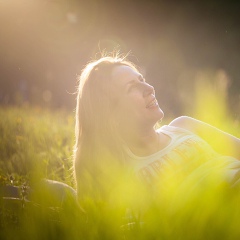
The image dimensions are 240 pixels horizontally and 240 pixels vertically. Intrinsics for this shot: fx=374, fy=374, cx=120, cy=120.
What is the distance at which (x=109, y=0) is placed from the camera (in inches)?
385

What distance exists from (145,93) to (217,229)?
5.59 feet

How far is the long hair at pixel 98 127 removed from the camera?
2.50 m

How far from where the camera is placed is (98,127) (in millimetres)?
2549

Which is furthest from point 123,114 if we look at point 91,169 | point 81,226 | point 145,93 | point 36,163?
point 81,226

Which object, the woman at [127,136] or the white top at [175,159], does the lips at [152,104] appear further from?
the white top at [175,159]

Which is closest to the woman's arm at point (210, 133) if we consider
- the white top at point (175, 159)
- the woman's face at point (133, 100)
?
the white top at point (175, 159)

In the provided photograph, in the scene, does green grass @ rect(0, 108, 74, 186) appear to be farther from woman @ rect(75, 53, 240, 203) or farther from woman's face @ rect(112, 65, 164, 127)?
woman's face @ rect(112, 65, 164, 127)

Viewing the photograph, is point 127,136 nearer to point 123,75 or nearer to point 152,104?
point 152,104

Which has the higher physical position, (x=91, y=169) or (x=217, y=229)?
(x=91, y=169)

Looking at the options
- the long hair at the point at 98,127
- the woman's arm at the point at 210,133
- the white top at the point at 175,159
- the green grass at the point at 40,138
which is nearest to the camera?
the white top at the point at 175,159

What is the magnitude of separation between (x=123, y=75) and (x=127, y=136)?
0.42m

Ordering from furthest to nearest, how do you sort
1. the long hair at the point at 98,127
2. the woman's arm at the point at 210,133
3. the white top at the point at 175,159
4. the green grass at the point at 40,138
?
1. the green grass at the point at 40,138
2. the woman's arm at the point at 210,133
3. the long hair at the point at 98,127
4. the white top at the point at 175,159

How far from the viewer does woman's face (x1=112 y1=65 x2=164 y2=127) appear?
7.89 feet

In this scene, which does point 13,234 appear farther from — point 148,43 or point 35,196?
point 148,43
